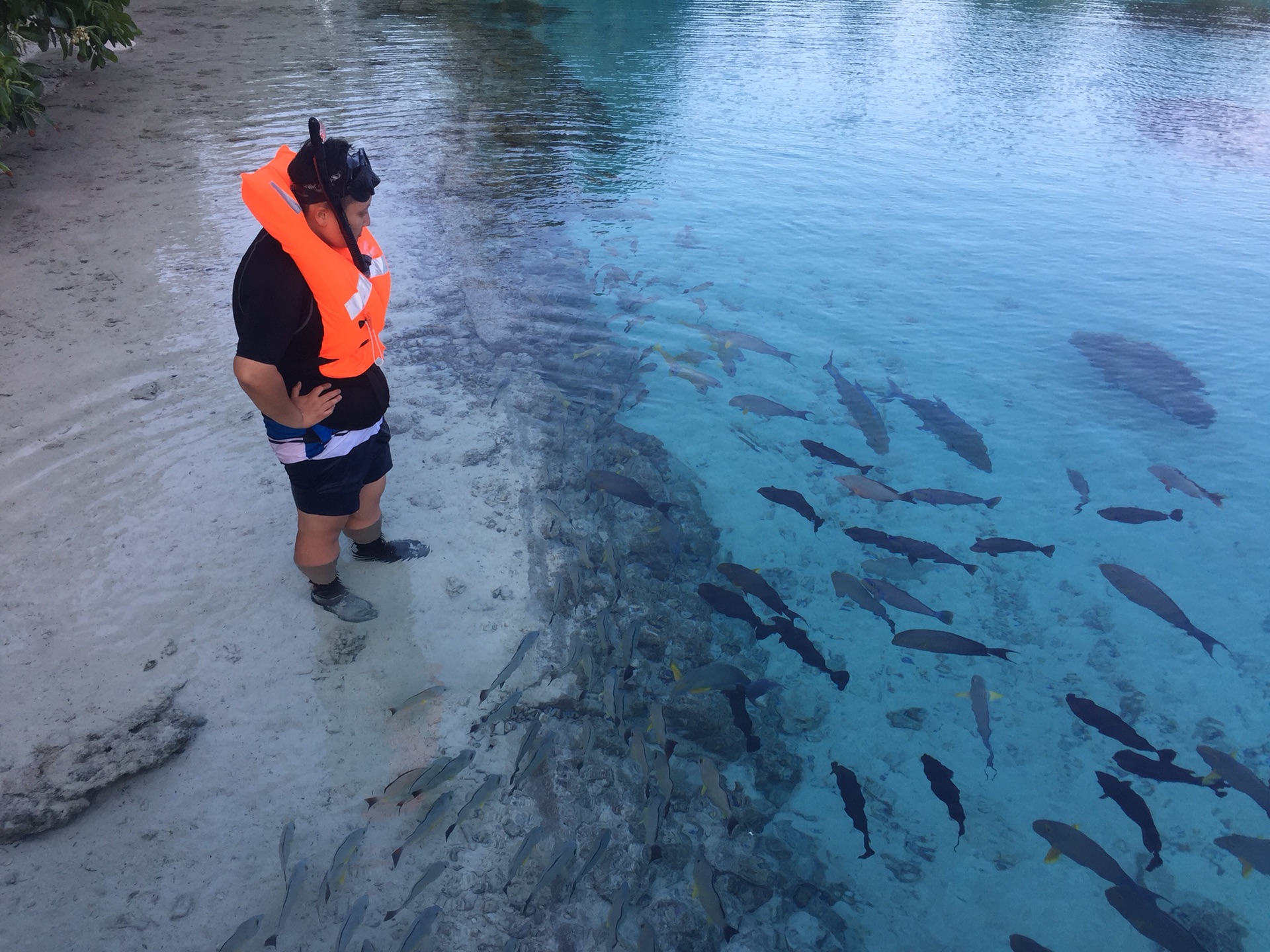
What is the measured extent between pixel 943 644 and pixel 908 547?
921 mm

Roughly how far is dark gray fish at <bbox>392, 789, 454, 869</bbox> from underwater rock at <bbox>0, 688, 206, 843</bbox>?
1.29 meters

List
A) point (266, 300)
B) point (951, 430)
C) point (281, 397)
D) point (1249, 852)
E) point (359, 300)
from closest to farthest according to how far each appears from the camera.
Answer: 1. point (266, 300)
2. point (281, 397)
3. point (359, 300)
4. point (1249, 852)
5. point (951, 430)

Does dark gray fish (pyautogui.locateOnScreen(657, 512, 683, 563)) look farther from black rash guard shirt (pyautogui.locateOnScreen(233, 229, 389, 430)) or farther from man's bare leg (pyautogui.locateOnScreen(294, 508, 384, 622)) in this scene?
black rash guard shirt (pyautogui.locateOnScreen(233, 229, 389, 430))

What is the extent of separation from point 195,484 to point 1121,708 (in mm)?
6418

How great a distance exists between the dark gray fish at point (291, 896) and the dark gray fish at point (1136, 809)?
421 cm

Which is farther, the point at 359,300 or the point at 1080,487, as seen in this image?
the point at 1080,487

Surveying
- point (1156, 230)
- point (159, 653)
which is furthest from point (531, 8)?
point (159, 653)

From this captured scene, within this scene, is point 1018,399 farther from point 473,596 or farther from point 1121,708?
point 473,596

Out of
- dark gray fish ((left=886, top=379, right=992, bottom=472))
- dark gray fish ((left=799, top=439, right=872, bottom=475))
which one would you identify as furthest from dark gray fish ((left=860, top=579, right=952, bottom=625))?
dark gray fish ((left=886, top=379, right=992, bottom=472))

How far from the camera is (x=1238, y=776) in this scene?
13.2ft

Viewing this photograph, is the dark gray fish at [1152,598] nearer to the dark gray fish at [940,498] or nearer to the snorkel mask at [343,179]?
the dark gray fish at [940,498]

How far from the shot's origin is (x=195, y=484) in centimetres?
500

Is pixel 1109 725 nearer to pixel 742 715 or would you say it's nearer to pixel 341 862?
pixel 742 715

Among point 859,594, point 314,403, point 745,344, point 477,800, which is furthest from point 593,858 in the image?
point 745,344
